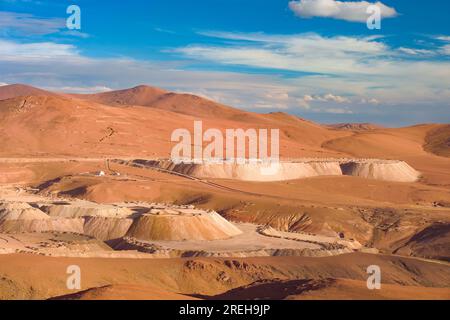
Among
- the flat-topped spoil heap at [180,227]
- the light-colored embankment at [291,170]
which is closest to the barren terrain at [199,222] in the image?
the flat-topped spoil heap at [180,227]

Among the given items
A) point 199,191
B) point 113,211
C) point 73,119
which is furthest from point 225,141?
A: point 113,211

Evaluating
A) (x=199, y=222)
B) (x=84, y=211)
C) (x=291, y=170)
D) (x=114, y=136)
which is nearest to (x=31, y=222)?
(x=84, y=211)

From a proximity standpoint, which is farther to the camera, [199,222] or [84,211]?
[84,211]

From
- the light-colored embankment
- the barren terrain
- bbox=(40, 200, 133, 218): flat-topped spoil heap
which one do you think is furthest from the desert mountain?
bbox=(40, 200, 133, 218): flat-topped spoil heap

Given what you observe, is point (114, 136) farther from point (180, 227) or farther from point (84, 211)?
point (180, 227)

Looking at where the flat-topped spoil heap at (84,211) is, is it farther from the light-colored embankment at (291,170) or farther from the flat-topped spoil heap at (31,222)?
the light-colored embankment at (291,170)
